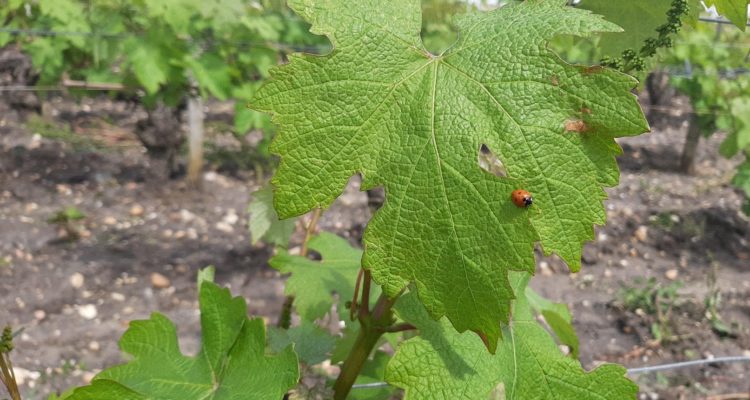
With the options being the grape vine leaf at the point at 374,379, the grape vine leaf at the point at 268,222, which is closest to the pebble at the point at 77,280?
the grape vine leaf at the point at 268,222

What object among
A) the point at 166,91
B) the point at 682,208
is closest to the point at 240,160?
the point at 166,91

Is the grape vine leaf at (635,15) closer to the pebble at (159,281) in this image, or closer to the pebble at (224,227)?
the pebble at (159,281)

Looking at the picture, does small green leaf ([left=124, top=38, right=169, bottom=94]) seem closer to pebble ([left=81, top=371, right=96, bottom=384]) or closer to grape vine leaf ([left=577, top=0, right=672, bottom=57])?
pebble ([left=81, top=371, right=96, bottom=384])

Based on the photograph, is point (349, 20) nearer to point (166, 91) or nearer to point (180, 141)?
point (166, 91)

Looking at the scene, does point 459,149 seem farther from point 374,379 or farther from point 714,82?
point 714,82

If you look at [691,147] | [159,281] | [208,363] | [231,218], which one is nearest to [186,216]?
[231,218]
